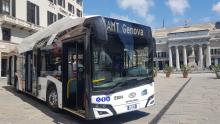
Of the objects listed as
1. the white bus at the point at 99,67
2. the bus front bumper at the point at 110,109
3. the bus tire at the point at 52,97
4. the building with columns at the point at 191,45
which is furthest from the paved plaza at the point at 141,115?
the building with columns at the point at 191,45

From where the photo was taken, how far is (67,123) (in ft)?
27.0

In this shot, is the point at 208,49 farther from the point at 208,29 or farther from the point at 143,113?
the point at 143,113

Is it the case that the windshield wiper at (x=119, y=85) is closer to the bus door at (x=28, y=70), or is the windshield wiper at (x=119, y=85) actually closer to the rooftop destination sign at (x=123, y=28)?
the rooftop destination sign at (x=123, y=28)

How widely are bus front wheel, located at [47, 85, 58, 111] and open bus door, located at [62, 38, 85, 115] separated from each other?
0.88 meters

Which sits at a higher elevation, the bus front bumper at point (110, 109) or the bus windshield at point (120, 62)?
the bus windshield at point (120, 62)

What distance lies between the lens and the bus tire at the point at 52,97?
9.59 meters

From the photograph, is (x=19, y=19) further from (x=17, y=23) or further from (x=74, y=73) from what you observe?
(x=74, y=73)

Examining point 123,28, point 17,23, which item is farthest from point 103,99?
point 17,23

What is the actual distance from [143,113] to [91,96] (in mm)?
2763

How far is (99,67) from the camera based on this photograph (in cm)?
730

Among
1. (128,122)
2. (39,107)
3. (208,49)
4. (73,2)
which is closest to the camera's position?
(128,122)

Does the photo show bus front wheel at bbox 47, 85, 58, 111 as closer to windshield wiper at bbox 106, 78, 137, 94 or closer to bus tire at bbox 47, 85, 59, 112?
bus tire at bbox 47, 85, 59, 112

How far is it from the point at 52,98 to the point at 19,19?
3047cm

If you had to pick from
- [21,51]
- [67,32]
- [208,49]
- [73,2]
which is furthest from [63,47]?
[208,49]
